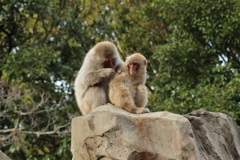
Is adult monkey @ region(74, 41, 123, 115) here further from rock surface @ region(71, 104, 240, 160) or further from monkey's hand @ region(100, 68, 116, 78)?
rock surface @ region(71, 104, 240, 160)

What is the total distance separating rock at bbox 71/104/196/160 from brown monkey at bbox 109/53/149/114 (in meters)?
0.32

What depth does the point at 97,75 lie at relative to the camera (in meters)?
6.35

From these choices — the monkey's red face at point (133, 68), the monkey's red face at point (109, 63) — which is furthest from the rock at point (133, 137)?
the monkey's red face at point (109, 63)

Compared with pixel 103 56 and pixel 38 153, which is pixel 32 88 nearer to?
pixel 38 153

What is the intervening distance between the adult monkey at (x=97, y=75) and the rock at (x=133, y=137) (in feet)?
2.20

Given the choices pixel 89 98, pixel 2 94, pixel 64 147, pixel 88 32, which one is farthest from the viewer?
pixel 88 32

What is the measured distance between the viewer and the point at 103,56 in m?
6.53

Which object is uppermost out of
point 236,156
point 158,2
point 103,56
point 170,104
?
point 158,2

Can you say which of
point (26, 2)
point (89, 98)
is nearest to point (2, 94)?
point (26, 2)

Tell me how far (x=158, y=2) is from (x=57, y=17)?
9.57 feet

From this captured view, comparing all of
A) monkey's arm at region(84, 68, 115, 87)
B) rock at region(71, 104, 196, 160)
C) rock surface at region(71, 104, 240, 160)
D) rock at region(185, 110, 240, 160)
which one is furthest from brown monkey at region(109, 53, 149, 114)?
rock at region(185, 110, 240, 160)

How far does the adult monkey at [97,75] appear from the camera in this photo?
6371 millimetres

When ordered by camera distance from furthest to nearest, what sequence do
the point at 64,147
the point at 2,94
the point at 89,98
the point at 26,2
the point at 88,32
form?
1. the point at 88,32
2. the point at 26,2
3. the point at 64,147
4. the point at 2,94
5. the point at 89,98

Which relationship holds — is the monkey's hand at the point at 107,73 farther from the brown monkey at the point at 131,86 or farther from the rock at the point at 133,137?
the rock at the point at 133,137
